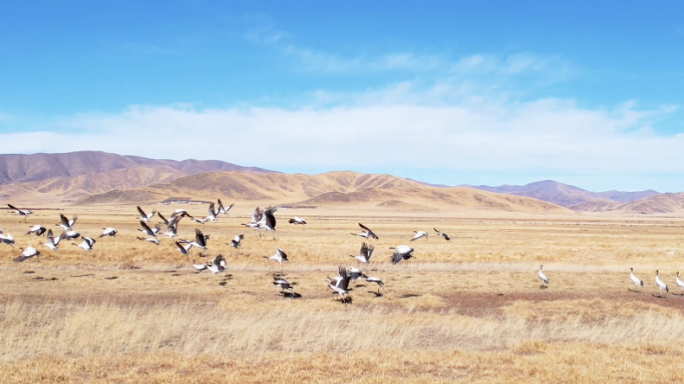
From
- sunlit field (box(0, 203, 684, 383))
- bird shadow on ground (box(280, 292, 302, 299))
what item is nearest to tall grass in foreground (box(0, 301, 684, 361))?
sunlit field (box(0, 203, 684, 383))

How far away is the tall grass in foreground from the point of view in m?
13.1

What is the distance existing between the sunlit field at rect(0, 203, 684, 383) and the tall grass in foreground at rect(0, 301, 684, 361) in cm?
6

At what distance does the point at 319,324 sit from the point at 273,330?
166 cm

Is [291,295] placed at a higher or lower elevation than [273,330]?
lower

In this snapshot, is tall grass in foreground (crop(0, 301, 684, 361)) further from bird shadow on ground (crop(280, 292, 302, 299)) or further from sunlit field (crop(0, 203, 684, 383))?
bird shadow on ground (crop(280, 292, 302, 299))

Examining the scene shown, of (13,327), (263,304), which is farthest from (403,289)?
(13,327)

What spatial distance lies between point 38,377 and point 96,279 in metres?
16.5

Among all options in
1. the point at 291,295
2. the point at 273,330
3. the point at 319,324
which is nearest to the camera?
the point at 273,330

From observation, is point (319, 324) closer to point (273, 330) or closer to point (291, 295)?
point (273, 330)

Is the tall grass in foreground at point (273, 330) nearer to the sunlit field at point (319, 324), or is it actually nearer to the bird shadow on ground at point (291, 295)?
the sunlit field at point (319, 324)

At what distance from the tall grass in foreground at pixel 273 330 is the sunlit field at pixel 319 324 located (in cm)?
6

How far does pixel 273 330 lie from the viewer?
49.5ft

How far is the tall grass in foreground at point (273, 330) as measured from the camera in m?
13.1

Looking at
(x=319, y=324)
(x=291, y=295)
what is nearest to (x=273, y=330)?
(x=319, y=324)
